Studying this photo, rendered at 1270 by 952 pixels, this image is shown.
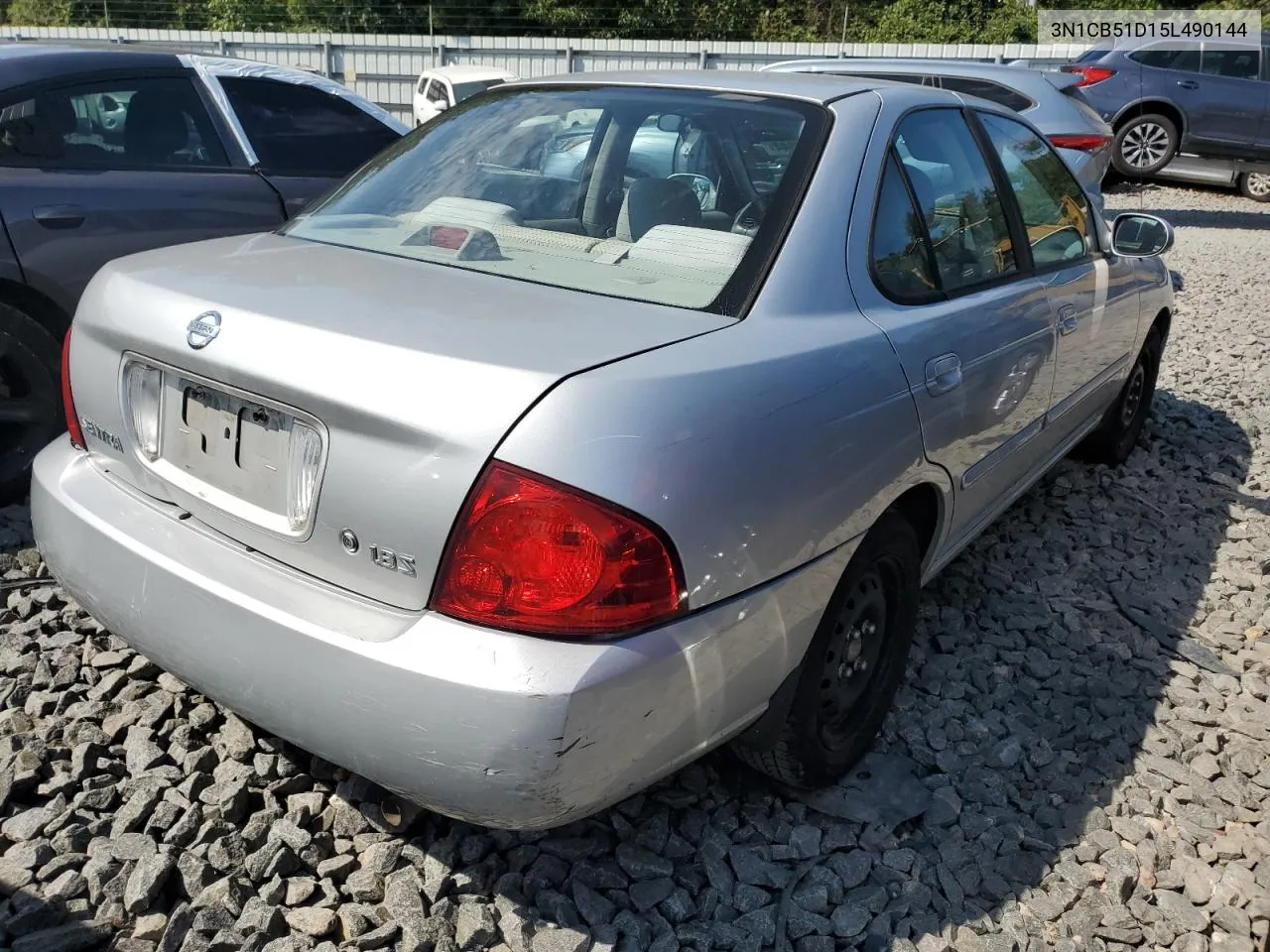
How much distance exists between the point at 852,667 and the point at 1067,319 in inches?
58.3

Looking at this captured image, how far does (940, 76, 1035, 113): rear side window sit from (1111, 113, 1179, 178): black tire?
15.5ft

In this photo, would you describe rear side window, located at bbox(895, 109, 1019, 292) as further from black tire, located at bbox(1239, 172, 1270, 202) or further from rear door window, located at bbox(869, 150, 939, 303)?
black tire, located at bbox(1239, 172, 1270, 202)

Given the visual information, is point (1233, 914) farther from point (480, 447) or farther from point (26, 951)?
point (26, 951)

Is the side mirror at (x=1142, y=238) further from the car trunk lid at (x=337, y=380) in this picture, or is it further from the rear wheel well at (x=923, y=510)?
the car trunk lid at (x=337, y=380)

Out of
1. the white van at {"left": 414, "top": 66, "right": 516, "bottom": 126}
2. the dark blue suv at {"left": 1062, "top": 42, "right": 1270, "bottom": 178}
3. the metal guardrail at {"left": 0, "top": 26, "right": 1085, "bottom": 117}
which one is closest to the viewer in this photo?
the dark blue suv at {"left": 1062, "top": 42, "right": 1270, "bottom": 178}

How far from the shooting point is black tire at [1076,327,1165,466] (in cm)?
475

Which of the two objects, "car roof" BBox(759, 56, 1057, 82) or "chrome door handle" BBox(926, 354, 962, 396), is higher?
"car roof" BBox(759, 56, 1057, 82)

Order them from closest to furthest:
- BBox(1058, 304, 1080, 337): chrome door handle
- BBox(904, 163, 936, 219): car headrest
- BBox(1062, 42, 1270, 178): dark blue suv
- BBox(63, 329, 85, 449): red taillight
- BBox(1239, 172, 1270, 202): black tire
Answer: BBox(63, 329, 85, 449): red taillight → BBox(904, 163, 936, 219): car headrest → BBox(1058, 304, 1080, 337): chrome door handle → BBox(1062, 42, 1270, 178): dark blue suv → BBox(1239, 172, 1270, 202): black tire

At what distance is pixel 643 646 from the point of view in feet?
5.73

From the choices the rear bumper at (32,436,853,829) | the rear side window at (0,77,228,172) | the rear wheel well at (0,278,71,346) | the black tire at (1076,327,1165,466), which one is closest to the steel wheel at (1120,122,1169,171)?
the black tire at (1076,327,1165,466)

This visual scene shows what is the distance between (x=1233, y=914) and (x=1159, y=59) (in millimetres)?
13295

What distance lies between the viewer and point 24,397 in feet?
12.3

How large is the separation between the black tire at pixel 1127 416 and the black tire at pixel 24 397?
4.11m

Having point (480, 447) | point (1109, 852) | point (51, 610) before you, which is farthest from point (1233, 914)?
point (51, 610)
